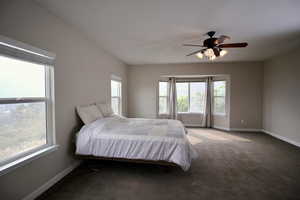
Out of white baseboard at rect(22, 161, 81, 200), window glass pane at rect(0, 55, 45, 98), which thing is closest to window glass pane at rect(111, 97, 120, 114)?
white baseboard at rect(22, 161, 81, 200)

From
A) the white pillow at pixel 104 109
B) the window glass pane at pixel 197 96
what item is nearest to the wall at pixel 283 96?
the window glass pane at pixel 197 96

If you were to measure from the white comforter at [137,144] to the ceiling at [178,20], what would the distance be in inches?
73.0

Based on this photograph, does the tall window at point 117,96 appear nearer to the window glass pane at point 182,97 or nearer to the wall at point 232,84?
the wall at point 232,84

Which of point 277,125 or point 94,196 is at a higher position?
point 277,125

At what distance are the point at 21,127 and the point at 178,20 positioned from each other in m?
2.71

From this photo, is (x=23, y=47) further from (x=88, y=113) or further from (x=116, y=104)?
(x=116, y=104)

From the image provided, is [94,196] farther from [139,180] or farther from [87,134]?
[87,134]

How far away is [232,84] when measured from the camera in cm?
545

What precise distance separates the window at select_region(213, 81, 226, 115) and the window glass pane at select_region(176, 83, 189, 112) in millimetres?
1111

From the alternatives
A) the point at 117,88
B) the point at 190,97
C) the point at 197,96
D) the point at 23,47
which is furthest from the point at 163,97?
the point at 23,47

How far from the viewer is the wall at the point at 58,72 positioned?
1.66m

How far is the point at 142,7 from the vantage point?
204 cm

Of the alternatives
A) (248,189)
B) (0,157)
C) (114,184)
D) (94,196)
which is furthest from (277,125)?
(0,157)

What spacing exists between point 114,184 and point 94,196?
34cm
